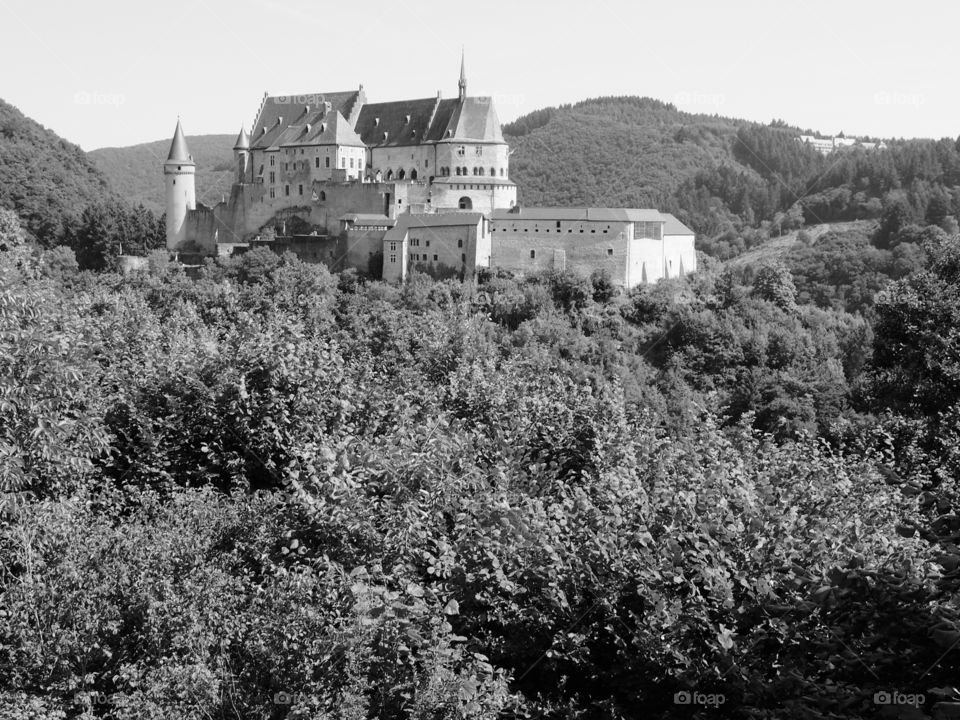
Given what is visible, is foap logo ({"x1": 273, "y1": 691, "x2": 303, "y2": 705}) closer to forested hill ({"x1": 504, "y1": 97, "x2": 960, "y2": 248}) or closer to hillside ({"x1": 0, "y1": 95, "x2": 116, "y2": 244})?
hillside ({"x1": 0, "y1": 95, "x2": 116, "y2": 244})

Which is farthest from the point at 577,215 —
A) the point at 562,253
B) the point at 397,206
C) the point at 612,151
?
the point at 612,151

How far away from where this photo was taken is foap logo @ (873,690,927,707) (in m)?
7.00

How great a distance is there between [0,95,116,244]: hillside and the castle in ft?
48.0

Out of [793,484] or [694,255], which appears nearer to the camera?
[793,484]

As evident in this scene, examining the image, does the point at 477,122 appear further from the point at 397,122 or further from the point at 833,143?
the point at 833,143

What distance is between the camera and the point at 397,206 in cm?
6122

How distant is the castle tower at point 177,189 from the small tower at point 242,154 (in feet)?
13.7

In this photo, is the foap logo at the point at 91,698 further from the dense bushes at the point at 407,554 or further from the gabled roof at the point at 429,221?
the gabled roof at the point at 429,221

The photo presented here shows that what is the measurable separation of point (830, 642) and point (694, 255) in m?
59.0

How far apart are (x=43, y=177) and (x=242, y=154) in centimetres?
2136

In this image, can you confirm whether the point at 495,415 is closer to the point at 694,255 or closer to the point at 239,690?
the point at 239,690

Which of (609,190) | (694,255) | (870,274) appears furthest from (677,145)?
(694,255)

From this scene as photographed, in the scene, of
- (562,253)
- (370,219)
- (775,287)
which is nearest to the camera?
(562,253)

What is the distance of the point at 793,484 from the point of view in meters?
10.6
